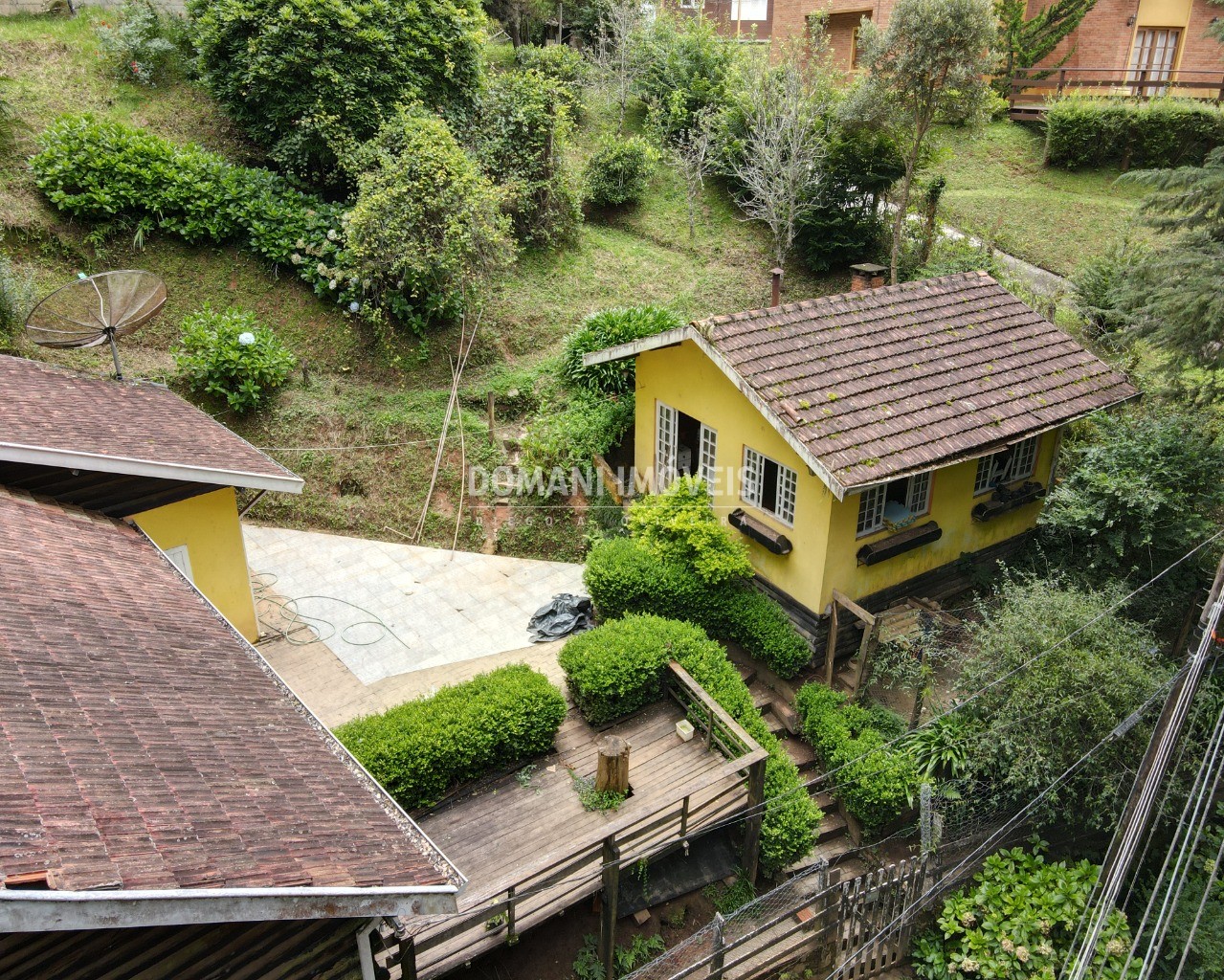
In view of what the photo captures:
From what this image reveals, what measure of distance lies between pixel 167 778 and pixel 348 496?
35.1ft

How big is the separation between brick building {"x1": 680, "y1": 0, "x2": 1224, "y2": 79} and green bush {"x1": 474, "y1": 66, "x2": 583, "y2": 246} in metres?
11.9

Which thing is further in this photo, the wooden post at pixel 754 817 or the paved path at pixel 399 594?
the paved path at pixel 399 594

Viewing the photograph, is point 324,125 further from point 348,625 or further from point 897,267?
point 897,267

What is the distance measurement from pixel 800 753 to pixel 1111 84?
28074 millimetres

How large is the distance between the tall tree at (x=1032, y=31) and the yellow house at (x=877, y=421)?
1944 centimetres

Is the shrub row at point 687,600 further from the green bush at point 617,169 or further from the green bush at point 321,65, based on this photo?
the green bush at point 617,169

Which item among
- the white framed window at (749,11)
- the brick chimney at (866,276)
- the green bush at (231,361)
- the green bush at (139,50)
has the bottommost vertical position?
the green bush at (231,361)

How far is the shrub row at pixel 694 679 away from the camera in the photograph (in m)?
10.2

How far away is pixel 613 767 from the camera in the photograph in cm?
992

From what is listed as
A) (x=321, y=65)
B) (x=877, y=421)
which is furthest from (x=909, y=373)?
(x=321, y=65)

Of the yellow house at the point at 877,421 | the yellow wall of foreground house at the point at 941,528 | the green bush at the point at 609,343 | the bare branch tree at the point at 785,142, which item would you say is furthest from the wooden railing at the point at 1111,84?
the yellow wall of foreground house at the point at 941,528

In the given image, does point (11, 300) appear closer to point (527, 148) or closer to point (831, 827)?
point (527, 148)

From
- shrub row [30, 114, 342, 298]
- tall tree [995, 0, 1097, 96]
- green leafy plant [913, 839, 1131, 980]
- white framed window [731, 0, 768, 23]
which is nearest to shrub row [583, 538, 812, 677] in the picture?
green leafy plant [913, 839, 1131, 980]

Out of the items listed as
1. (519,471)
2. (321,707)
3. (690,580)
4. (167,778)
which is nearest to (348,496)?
(519,471)
